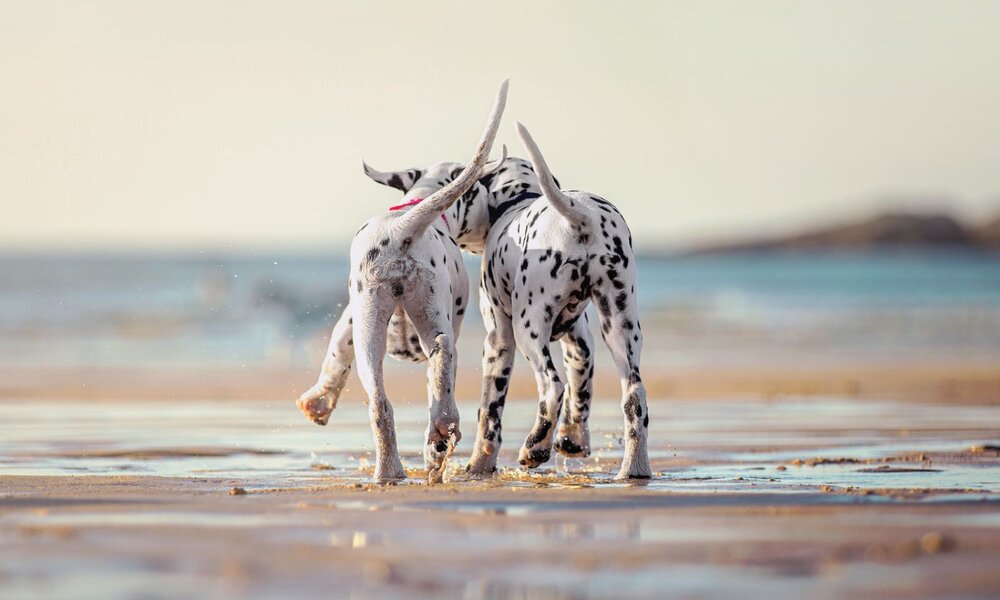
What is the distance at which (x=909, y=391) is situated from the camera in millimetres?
15617

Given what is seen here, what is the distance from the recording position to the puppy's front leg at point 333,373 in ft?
30.3

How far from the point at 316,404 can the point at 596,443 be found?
8.43 feet

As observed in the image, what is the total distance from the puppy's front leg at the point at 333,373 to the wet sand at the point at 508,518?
1.15 ft

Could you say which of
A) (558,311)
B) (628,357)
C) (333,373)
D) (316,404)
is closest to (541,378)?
(558,311)

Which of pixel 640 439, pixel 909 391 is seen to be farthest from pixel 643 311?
pixel 640 439

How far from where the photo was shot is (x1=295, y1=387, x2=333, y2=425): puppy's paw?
31.3 ft

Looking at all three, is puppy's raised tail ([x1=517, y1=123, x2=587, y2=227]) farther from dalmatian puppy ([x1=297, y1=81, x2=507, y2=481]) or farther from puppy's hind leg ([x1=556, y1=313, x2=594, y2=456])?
puppy's hind leg ([x1=556, y1=313, x2=594, y2=456])

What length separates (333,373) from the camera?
369 inches

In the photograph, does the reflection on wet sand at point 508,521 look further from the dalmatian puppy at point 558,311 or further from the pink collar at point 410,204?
the pink collar at point 410,204

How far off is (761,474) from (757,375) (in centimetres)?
956

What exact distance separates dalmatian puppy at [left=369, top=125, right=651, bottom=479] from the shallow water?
22 cm

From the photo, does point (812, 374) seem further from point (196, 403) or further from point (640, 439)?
point (640, 439)

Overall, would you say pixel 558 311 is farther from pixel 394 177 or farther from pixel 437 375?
pixel 394 177

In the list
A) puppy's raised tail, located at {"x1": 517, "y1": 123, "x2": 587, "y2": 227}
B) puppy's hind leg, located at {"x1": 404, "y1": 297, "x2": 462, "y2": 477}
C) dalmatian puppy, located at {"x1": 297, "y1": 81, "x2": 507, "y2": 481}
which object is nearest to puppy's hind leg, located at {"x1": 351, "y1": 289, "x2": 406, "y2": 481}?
dalmatian puppy, located at {"x1": 297, "y1": 81, "x2": 507, "y2": 481}
